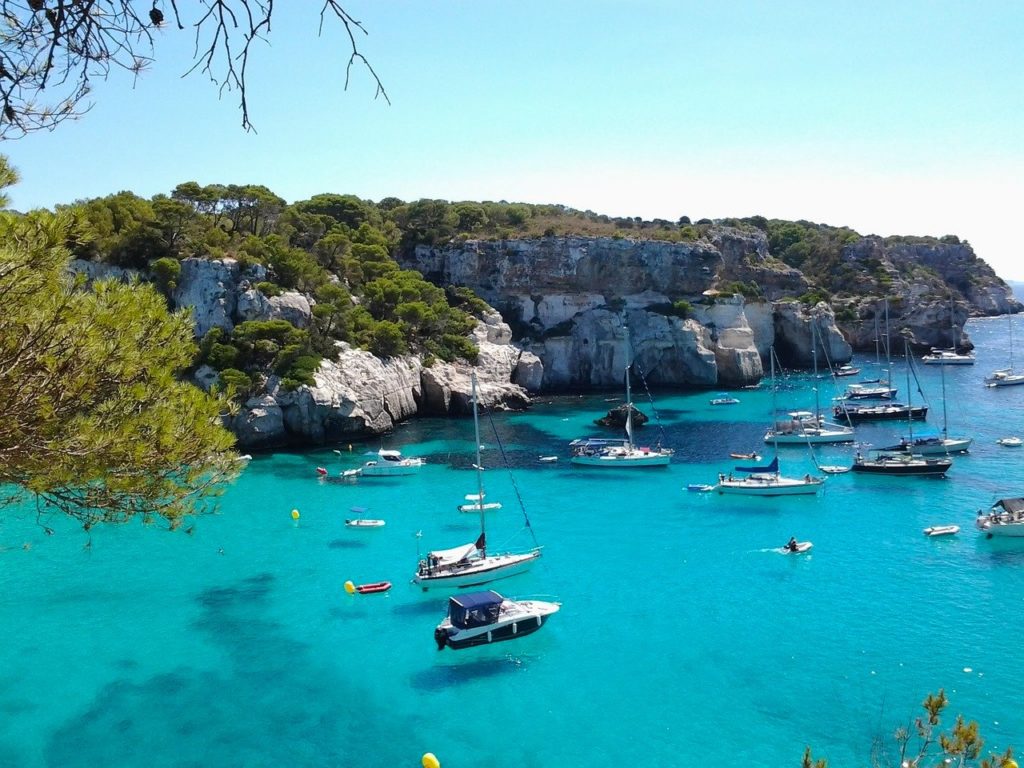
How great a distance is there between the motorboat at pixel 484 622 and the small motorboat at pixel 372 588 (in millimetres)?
3471

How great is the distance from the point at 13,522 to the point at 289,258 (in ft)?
78.7

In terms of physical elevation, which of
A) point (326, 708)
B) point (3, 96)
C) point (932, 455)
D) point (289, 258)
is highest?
point (289, 258)

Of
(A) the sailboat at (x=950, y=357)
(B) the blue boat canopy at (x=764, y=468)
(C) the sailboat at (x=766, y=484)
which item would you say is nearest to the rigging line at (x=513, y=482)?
(C) the sailboat at (x=766, y=484)

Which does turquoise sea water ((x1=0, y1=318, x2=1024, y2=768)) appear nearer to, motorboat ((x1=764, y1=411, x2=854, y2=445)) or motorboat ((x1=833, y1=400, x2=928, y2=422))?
motorboat ((x1=764, y1=411, x2=854, y2=445))

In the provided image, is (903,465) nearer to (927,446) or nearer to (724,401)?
(927,446)

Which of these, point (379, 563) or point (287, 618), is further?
point (379, 563)

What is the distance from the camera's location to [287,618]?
2156cm

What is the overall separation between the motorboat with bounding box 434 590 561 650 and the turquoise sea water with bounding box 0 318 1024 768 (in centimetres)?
38

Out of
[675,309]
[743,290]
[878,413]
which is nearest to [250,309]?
[675,309]

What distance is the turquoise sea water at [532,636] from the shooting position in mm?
15609

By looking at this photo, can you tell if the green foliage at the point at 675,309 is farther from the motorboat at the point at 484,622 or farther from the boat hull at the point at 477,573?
the motorboat at the point at 484,622

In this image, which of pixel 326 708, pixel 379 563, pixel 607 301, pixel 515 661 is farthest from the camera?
pixel 607 301

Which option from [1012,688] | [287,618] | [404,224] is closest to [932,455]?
[1012,688]

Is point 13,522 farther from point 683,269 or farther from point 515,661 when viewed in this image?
point 683,269
